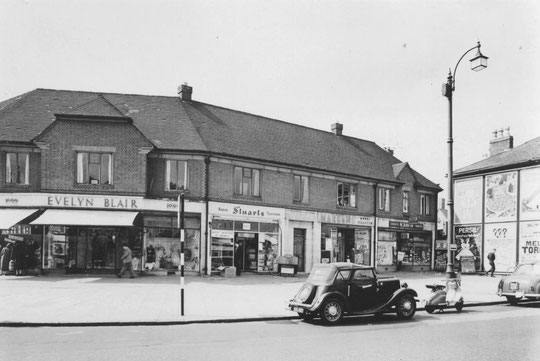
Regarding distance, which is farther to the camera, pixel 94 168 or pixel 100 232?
pixel 100 232

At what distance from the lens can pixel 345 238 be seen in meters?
31.8

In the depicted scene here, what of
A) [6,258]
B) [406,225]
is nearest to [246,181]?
[6,258]

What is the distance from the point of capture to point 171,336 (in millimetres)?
10367

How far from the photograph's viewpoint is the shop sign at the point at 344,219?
3012 cm

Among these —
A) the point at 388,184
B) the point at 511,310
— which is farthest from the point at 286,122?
the point at 511,310

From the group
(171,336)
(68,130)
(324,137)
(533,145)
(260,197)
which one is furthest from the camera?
(324,137)

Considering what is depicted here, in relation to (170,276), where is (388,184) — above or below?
above

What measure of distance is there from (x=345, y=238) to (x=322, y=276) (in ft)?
62.3

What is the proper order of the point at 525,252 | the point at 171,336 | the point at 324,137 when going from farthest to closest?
the point at 324,137
the point at 525,252
the point at 171,336

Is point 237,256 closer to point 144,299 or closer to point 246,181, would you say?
point 246,181

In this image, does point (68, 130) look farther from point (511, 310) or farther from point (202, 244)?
point (511, 310)

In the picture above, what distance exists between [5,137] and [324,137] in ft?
64.8

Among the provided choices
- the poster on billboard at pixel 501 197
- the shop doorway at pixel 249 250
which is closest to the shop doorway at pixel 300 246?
the shop doorway at pixel 249 250

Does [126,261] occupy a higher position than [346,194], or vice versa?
[346,194]
